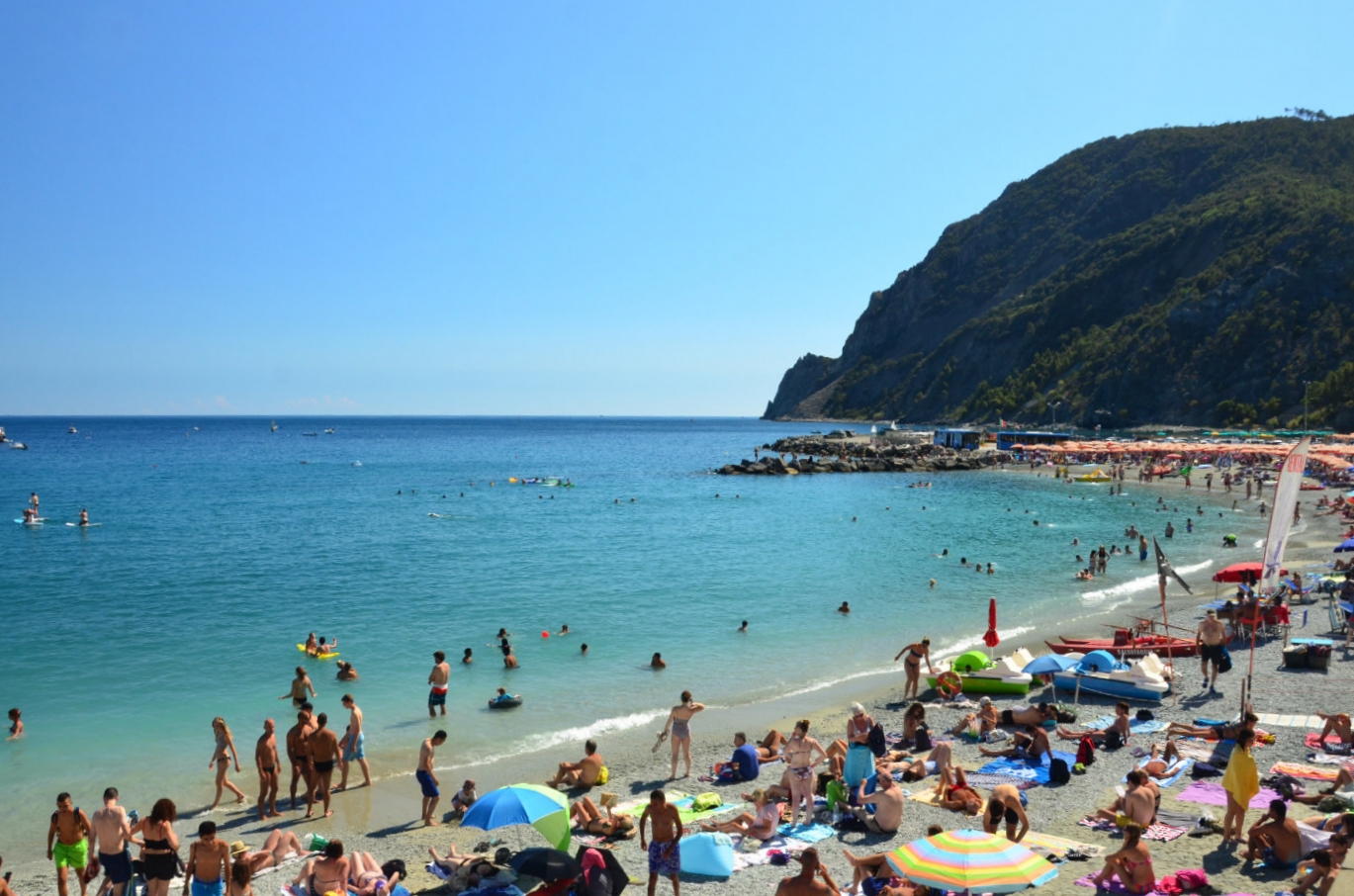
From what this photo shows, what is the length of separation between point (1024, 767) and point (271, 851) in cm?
1019

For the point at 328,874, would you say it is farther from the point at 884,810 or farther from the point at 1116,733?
the point at 1116,733

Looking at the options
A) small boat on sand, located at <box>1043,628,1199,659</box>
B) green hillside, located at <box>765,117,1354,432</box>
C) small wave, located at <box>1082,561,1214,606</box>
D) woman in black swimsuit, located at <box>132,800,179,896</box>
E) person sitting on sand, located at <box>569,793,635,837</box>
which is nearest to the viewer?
woman in black swimsuit, located at <box>132,800,179,896</box>

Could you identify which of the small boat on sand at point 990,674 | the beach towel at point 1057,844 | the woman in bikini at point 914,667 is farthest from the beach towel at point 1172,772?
the woman in bikini at point 914,667

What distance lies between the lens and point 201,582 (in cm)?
3120

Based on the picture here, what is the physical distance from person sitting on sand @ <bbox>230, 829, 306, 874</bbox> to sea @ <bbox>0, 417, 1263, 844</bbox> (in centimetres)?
314

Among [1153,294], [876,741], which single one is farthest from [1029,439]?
[876,741]

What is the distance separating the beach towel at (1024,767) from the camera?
12703 millimetres

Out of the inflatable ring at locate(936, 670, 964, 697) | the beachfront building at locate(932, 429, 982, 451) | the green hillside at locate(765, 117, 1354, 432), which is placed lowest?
the inflatable ring at locate(936, 670, 964, 697)

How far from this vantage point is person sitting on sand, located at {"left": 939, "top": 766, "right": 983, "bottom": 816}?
1148cm

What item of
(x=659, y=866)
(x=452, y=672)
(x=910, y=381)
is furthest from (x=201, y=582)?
(x=910, y=381)

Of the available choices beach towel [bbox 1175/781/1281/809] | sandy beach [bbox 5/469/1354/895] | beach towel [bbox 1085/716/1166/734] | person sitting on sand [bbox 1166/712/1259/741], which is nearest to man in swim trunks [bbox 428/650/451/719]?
sandy beach [bbox 5/469/1354/895]

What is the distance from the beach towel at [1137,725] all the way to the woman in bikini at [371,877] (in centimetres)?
1120

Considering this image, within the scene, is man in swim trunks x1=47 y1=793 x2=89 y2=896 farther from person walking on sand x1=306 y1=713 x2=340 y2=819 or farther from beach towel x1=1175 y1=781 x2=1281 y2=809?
beach towel x1=1175 y1=781 x2=1281 y2=809

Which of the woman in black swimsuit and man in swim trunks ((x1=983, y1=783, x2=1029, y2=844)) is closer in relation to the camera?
the woman in black swimsuit
